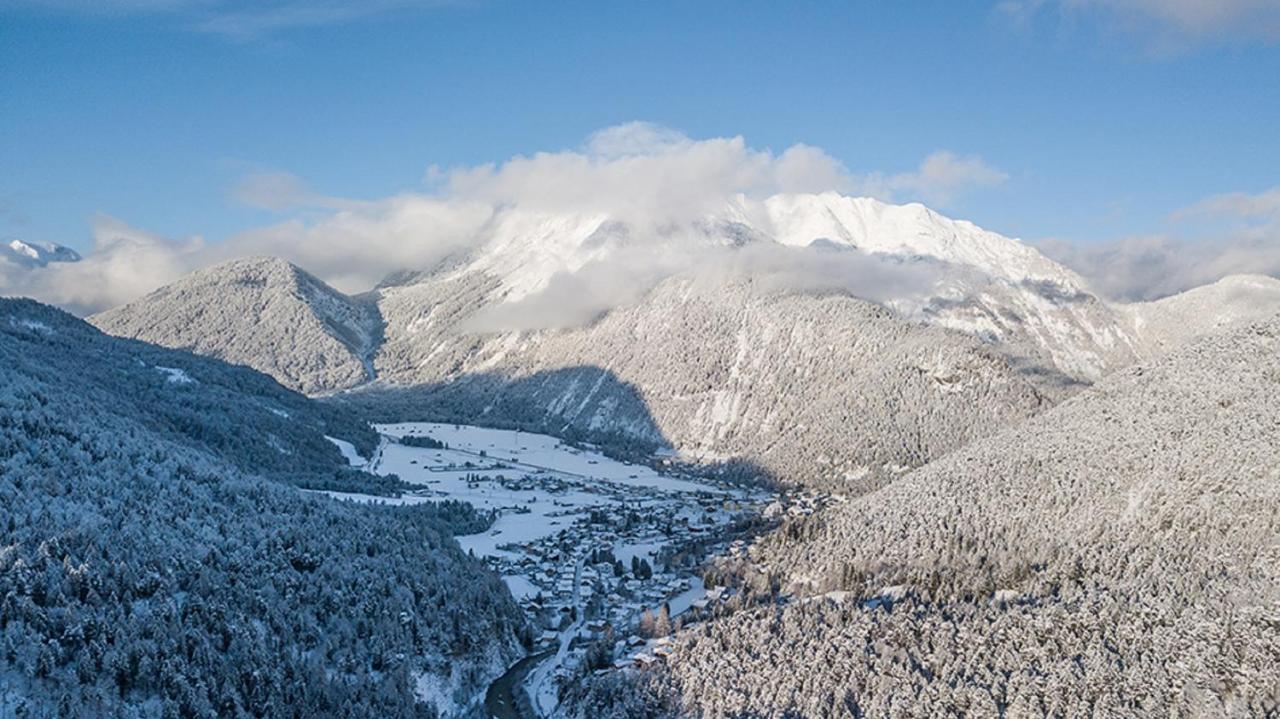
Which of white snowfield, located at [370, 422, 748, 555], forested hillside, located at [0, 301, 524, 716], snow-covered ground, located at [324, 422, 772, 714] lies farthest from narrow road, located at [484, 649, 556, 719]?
white snowfield, located at [370, 422, 748, 555]

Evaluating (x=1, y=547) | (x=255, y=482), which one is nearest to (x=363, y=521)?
(x=255, y=482)

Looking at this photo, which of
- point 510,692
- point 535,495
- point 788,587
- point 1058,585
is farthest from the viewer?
point 535,495

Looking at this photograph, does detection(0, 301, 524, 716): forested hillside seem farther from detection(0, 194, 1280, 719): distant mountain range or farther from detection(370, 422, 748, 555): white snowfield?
detection(370, 422, 748, 555): white snowfield


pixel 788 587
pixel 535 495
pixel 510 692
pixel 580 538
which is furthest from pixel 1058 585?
pixel 535 495

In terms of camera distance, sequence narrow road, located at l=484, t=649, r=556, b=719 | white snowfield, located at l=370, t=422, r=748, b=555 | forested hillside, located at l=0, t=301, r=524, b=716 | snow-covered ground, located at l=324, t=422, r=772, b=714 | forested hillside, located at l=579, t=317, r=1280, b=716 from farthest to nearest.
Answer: white snowfield, located at l=370, t=422, r=748, b=555 → snow-covered ground, located at l=324, t=422, r=772, b=714 → narrow road, located at l=484, t=649, r=556, b=719 → forested hillside, located at l=579, t=317, r=1280, b=716 → forested hillside, located at l=0, t=301, r=524, b=716

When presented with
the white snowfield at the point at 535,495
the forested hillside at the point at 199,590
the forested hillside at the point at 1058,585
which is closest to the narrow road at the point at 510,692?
the forested hillside at the point at 199,590

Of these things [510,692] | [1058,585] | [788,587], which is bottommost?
[510,692]

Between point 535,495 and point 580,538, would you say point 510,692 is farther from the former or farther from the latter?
point 535,495
